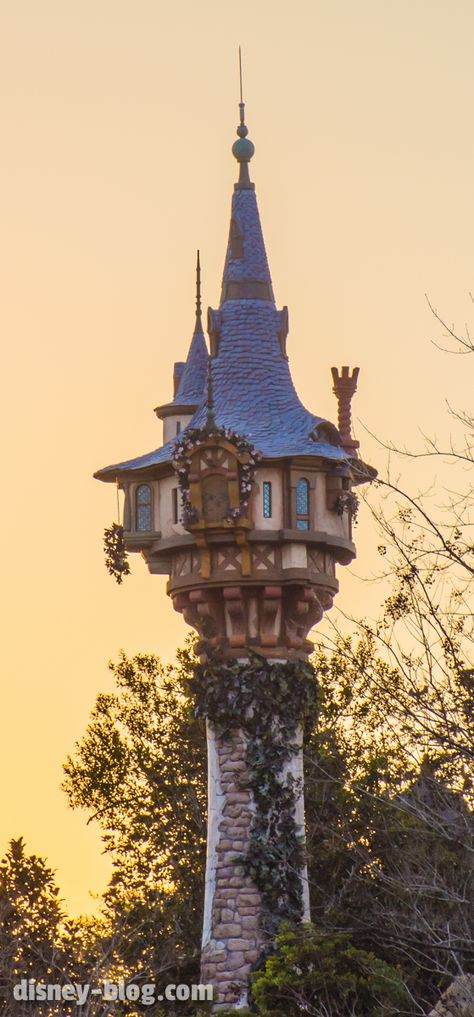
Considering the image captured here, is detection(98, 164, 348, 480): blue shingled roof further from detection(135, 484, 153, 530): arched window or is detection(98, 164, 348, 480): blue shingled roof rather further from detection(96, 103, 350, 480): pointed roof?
detection(135, 484, 153, 530): arched window

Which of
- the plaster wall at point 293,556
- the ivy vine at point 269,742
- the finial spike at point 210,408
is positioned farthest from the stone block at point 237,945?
the finial spike at point 210,408

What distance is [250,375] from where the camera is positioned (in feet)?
120

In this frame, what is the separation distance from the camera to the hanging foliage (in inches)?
1409

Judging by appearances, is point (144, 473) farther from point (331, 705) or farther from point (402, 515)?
point (402, 515)

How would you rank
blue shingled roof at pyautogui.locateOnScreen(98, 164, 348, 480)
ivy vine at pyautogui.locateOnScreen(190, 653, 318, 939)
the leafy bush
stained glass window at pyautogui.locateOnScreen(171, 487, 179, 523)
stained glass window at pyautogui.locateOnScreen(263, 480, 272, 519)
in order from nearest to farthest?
the leafy bush < ivy vine at pyautogui.locateOnScreen(190, 653, 318, 939) < stained glass window at pyautogui.locateOnScreen(263, 480, 272, 519) < blue shingled roof at pyautogui.locateOnScreen(98, 164, 348, 480) < stained glass window at pyautogui.locateOnScreen(171, 487, 179, 523)

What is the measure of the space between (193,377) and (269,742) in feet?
20.7

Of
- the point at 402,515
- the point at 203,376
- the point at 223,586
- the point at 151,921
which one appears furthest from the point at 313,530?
the point at 402,515

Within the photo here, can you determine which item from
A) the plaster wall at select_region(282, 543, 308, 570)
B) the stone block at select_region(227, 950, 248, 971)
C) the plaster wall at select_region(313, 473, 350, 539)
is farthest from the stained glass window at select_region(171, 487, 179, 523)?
the stone block at select_region(227, 950, 248, 971)

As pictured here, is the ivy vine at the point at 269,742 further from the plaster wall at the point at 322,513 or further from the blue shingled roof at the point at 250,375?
the blue shingled roof at the point at 250,375

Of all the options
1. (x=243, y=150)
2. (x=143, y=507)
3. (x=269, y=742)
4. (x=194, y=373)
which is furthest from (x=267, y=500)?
(x=243, y=150)

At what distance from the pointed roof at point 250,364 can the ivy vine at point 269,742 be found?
10.2 ft

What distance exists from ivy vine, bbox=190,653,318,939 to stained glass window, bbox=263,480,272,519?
Result: 1.98 meters

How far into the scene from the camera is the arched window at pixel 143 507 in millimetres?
35938

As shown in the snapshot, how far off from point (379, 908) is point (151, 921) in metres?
4.78
